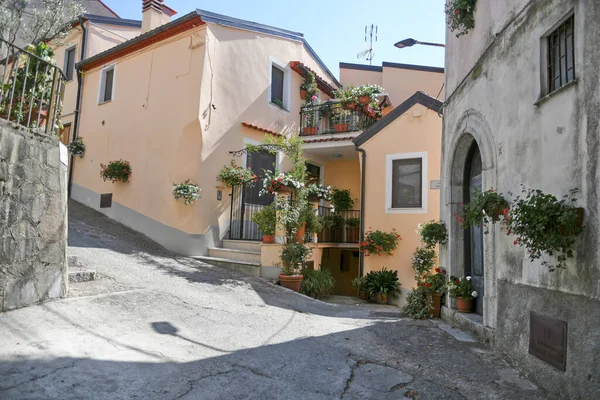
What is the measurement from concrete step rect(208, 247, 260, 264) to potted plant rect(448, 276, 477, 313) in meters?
4.68

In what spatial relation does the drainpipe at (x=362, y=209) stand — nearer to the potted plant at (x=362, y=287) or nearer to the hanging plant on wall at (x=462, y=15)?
the potted plant at (x=362, y=287)

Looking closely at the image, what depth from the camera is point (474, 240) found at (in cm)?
672

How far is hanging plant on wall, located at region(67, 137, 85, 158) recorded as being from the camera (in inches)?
521

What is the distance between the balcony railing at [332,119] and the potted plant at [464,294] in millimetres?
7484

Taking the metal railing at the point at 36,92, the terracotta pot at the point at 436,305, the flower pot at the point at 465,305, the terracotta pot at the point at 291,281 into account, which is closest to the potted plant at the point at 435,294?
the terracotta pot at the point at 436,305

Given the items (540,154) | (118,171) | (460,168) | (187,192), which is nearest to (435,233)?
(460,168)

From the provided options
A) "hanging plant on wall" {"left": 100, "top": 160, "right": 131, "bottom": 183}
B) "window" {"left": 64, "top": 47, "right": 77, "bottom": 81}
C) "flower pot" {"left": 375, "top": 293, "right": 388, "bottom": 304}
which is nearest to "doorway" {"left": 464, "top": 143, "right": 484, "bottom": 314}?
"flower pot" {"left": 375, "top": 293, "right": 388, "bottom": 304}

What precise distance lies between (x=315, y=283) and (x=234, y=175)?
3.63m

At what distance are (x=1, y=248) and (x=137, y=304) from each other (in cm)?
176

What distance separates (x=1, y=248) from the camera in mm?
4848

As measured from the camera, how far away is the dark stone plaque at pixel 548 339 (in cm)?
359

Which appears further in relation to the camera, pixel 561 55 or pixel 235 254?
pixel 235 254

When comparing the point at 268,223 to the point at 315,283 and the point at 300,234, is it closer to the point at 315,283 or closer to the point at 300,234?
the point at 300,234

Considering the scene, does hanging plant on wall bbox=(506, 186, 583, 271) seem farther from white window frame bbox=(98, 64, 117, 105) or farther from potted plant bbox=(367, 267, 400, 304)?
white window frame bbox=(98, 64, 117, 105)
